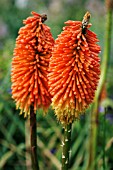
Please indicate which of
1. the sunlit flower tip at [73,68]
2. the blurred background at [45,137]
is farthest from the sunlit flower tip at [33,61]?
the blurred background at [45,137]

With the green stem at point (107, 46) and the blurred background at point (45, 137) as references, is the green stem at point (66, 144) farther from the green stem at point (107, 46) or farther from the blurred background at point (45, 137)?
the green stem at point (107, 46)

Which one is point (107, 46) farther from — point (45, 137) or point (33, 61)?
point (45, 137)

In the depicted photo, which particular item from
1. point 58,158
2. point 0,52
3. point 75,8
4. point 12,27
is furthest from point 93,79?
point 75,8

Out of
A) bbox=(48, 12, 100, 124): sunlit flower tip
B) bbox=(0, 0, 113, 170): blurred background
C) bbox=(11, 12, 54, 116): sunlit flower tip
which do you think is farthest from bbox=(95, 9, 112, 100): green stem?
bbox=(48, 12, 100, 124): sunlit flower tip

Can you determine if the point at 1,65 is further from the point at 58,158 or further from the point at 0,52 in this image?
the point at 58,158

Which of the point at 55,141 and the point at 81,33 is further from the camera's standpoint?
the point at 55,141

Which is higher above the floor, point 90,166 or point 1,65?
point 1,65
